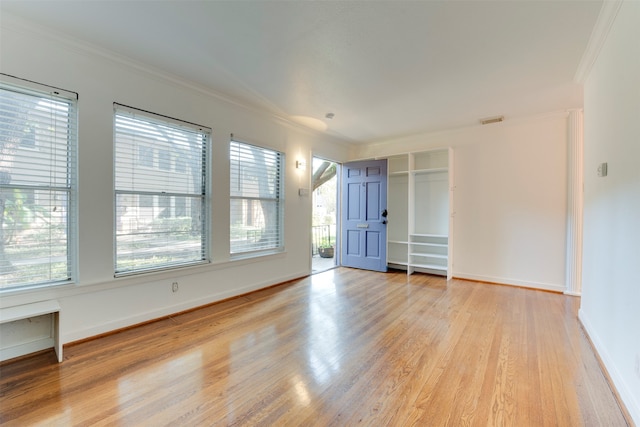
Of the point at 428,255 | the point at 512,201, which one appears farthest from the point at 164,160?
the point at 512,201

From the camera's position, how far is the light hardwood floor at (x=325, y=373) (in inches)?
62.4

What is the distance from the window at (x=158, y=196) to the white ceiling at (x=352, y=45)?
624 millimetres

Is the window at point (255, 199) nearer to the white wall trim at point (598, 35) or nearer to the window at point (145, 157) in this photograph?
the window at point (145, 157)

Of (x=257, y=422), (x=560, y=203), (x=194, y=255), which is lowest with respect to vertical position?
(x=257, y=422)

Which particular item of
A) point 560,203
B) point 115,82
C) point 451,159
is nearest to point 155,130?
point 115,82

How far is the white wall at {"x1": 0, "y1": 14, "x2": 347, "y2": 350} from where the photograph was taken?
7.31 feet

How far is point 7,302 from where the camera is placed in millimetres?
2074

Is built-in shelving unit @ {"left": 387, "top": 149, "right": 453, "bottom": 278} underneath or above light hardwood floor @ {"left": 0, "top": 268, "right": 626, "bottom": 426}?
above

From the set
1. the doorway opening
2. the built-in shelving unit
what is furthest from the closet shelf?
the doorway opening

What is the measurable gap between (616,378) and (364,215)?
156 inches

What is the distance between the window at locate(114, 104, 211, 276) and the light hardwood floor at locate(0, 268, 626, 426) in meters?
0.72

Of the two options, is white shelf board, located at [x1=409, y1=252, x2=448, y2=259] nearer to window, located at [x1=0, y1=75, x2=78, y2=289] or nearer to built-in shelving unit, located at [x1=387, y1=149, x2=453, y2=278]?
built-in shelving unit, located at [x1=387, y1=149, x2=453, y2=278]

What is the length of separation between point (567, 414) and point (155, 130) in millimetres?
4006

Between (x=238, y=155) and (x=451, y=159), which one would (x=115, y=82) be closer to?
(x=238, y=155)
